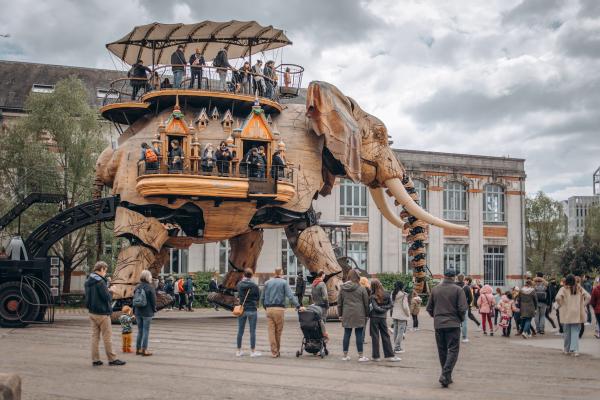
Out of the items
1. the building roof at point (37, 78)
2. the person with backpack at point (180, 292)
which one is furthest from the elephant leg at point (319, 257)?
the building roof at point (37, 78)

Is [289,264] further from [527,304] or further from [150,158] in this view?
[527,304]

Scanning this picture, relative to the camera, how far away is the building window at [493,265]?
148ft

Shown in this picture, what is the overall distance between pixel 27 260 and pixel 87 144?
1386 cm

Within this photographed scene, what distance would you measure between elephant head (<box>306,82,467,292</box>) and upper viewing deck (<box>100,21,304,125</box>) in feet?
4.69

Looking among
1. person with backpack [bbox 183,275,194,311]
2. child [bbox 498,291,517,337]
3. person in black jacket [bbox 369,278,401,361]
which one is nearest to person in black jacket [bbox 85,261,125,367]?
person in black jacket [bbox 369,278,401,361]

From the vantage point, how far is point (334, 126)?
22.4 metres

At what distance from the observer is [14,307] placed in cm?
2014

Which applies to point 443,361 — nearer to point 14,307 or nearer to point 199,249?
point 14,307

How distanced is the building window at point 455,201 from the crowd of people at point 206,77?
22.7 m

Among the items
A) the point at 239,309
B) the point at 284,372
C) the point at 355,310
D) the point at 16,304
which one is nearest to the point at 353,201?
the point at 16,304

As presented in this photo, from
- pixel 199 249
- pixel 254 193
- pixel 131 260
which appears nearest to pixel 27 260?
pixel 131 260

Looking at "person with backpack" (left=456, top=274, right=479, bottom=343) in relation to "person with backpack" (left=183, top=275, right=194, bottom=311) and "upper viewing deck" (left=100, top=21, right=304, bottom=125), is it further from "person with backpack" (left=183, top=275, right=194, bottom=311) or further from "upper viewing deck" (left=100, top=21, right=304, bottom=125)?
"person with backpack" (left=183, top=275, right=194, bottom=311)

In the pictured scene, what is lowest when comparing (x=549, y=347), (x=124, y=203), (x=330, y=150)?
(x=549, y=347)

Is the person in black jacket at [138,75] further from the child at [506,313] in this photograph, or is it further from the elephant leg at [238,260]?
the child at [506,313]
